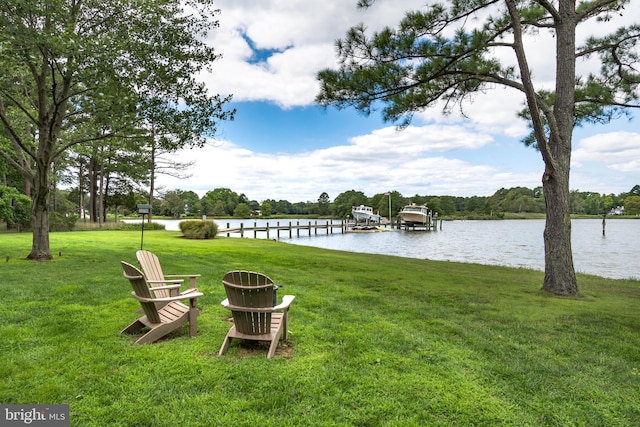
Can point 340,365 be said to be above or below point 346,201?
below

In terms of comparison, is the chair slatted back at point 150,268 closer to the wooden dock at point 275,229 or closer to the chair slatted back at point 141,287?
the chair slatted back at point 141,287

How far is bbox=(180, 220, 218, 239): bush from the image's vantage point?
2135cm

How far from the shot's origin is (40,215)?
9102 millimetres

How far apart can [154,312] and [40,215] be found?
25.0 feet

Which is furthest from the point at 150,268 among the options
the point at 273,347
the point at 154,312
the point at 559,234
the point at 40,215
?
the point at 559,234

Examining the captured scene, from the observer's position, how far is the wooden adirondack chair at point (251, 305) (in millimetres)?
3236

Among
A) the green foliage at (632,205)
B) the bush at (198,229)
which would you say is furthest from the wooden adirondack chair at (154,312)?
the green foliage at (632,205)

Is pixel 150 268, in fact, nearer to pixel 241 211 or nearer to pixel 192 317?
pixel 192 317

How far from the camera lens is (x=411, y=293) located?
6.78 meters

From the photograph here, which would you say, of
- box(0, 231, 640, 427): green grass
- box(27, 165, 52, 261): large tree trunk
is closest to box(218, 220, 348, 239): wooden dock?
box(27, 165, 52, 261): large tree trunk

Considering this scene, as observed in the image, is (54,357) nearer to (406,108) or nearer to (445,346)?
(445,346)

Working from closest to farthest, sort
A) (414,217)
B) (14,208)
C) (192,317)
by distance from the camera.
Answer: (192,317) < (14,208) < (414,217)

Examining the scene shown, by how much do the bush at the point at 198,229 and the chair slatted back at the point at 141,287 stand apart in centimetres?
1829

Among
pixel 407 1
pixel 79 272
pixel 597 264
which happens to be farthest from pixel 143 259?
pixel 597 264
